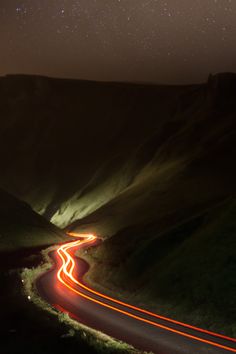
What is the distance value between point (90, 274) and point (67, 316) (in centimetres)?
2072

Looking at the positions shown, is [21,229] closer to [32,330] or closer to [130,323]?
[32,330]

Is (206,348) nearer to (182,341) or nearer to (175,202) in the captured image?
Result: (182,341)

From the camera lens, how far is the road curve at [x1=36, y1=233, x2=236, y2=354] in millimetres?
26344

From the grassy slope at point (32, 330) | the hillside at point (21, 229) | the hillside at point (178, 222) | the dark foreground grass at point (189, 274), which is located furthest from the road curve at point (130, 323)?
the hillside at point (21, 229)

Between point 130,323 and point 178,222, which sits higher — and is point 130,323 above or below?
above

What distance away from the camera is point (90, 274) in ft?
182

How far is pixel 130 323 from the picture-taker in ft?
105

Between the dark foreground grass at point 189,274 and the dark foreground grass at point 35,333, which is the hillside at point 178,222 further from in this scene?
the dark foreground grass at point 35,333

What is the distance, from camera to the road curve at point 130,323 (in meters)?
26.3

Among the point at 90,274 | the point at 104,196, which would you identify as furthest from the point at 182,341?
the point at 104,196

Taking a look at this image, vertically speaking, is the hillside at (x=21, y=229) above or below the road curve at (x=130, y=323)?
below

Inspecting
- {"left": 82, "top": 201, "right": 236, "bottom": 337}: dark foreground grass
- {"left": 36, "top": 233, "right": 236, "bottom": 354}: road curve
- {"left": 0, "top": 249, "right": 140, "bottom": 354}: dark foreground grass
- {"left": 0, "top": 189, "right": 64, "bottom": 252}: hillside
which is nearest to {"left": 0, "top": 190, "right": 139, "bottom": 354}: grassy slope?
{"left": 0, "top": 249, "right": 140, "bottom": 354}: dark foreground grass

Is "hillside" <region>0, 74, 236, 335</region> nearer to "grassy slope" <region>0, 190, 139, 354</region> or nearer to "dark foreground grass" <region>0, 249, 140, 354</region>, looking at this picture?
"grassy slope" <region>0, 190, 139, 354</region>

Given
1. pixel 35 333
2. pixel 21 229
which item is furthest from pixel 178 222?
pixel 21 229
